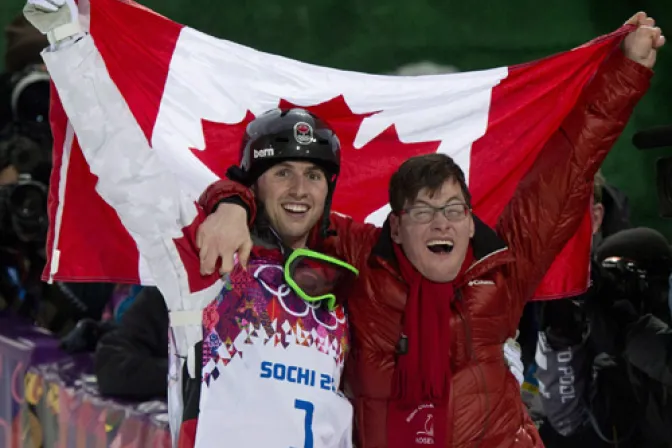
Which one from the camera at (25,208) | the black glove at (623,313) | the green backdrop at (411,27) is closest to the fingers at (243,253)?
the black glove at (623,313)

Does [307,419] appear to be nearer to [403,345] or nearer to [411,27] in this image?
[403,345]

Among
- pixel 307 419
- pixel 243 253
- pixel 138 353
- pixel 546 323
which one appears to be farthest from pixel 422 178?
pixel 546 323

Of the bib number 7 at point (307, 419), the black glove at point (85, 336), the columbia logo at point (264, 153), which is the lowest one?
the bib number 7 at point (307, 419)

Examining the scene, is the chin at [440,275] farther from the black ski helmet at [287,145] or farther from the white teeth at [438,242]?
the black ski helmet at [287,145]

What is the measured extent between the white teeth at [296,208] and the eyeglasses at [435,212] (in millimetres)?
292

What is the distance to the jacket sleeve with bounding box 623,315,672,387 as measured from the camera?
13.1 feet

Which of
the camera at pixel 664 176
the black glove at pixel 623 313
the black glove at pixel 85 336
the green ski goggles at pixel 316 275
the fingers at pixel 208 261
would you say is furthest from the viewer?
the black glove at pixel 85 336

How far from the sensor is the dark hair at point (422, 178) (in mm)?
2840

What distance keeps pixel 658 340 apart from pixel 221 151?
5.99 feet

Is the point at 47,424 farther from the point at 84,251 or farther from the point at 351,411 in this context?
the point at 351,411

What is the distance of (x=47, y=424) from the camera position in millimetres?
4613

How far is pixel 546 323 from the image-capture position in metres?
4.52

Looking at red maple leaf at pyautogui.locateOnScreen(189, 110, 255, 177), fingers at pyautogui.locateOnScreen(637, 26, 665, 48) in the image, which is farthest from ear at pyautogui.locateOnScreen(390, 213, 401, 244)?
red maple leaf at pyautogui.locateOnScreen(189, 110, 255, 177)

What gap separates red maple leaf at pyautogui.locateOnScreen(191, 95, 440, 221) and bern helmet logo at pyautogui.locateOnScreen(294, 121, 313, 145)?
2.93 ft
